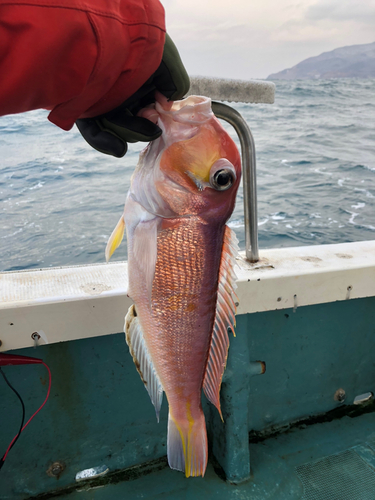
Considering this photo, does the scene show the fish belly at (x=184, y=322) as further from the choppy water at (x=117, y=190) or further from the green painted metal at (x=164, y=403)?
the choppy water at (x=117, y=190)

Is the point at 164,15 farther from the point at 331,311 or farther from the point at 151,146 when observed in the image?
the point at 331,311

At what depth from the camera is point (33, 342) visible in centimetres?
153

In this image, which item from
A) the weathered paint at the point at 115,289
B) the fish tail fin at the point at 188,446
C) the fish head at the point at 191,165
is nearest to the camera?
the fish head at the point at 191,165

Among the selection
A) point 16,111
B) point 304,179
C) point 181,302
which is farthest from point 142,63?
point 304,179

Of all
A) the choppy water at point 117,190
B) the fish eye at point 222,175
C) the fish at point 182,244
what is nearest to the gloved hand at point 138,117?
the fish at point 182,244

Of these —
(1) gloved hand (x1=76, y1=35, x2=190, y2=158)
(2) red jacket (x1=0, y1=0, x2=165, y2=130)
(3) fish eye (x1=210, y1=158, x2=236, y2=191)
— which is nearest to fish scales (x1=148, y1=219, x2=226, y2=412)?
(3) fish eye (x1=210, y1=158, x2=236, y2=191)

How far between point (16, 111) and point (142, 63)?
27 cm

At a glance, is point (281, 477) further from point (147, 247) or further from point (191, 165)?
point (191, 165)

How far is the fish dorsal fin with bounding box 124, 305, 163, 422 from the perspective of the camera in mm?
1202

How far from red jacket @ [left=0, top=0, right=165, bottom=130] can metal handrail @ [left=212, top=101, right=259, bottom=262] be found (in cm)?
77

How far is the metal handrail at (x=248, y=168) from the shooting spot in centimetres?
158

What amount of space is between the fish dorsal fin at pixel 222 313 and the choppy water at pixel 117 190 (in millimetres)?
4129

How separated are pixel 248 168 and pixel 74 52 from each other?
1.17 m

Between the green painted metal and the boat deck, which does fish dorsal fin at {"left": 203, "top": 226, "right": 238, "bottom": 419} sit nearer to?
the green painted metal
